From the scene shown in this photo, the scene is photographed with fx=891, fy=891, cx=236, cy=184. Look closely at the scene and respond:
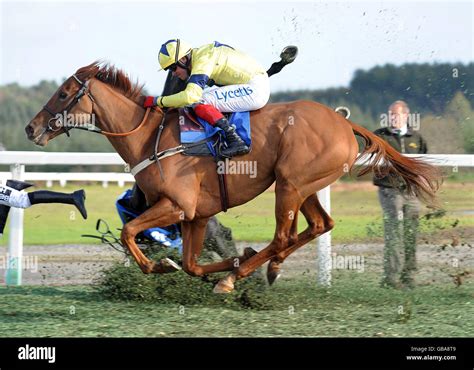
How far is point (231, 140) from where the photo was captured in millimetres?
6402

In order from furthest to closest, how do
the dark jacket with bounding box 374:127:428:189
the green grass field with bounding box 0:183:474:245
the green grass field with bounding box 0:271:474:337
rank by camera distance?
the green grass field with bounding box 0:183:474:245, the dark jacket with bounding box 374:127:428:189, the green grass field with bounding box 0:271:474:337

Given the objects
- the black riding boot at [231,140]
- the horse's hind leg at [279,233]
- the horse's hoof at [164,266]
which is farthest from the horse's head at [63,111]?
the horse's hind leg at [279,233]

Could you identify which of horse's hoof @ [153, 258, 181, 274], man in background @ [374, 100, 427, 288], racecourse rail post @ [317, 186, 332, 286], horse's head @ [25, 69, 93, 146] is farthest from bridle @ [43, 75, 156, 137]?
man in background @ [374, 100, 427, 288]

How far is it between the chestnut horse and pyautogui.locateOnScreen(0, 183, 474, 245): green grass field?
5.48 feet

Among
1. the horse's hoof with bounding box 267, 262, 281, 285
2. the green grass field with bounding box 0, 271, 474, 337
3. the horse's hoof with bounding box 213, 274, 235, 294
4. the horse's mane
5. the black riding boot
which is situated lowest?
the green grass field with bounding box 0, 271, 474, 337

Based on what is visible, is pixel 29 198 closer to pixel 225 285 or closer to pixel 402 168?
pixel 225 285

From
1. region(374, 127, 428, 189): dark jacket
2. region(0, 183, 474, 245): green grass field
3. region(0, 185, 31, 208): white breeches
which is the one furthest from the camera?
region(0, 183, 474, 245): green grass field

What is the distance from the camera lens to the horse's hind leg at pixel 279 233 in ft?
21.4

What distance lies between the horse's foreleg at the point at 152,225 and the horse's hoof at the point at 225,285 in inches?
13.3

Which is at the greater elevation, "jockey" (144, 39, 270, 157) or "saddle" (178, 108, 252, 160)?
"jockey" (144, 39, 270, 157)

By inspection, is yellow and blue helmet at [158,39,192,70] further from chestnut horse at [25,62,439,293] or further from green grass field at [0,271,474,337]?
green grass field at [0,271,474,337]

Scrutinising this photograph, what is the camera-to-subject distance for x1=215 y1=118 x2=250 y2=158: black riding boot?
6.39 meters

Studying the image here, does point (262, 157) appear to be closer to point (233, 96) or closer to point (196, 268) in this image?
point (233, 96)

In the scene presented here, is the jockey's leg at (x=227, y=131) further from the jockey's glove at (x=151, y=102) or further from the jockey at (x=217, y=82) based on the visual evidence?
the jockey's glove at (x=151, y=102)
